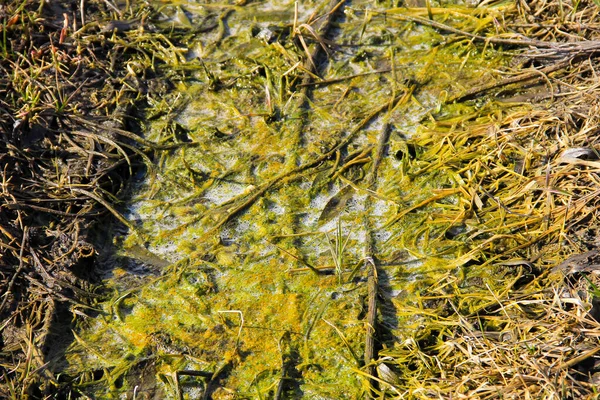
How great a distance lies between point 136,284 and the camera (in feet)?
8.51

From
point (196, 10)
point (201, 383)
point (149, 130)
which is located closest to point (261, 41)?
point (196, 10)

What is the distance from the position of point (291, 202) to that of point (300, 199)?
43 millimetres

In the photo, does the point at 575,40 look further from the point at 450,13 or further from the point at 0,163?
the point at 0,163

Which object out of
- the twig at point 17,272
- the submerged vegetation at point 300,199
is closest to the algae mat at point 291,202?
the submerged vegetation at point 300,199

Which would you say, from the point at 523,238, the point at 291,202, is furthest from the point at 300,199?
the point at 523,238

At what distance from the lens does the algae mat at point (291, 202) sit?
2328 mm

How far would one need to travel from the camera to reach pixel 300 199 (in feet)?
9.24

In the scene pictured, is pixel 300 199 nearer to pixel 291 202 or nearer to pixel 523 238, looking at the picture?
pixel 291 202

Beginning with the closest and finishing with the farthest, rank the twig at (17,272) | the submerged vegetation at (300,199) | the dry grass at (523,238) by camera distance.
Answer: the dry grass at (523,238) < the submerged vegetation at (300,199) < the twig at (17,272)

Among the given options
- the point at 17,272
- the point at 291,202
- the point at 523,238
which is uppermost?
the point at 523,238

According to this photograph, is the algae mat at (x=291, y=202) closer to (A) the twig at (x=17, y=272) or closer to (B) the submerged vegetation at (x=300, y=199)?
(B) the submerged vegetation at (x=300, y=199)

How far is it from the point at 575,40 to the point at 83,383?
262 cm

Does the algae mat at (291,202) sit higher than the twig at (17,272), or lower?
higher

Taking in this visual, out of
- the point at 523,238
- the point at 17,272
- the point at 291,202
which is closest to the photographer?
the point at 523,238
